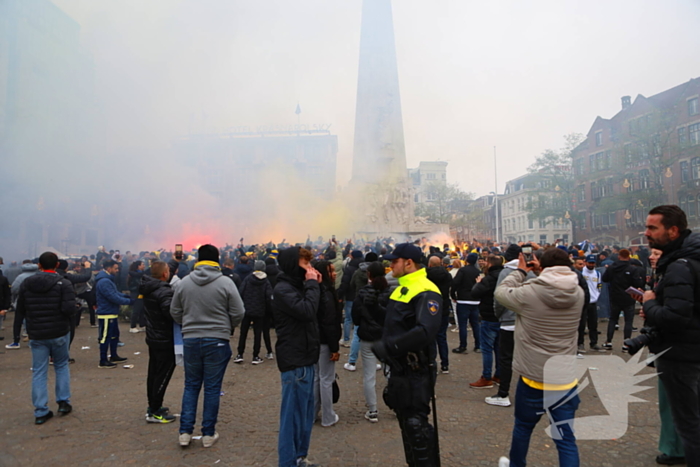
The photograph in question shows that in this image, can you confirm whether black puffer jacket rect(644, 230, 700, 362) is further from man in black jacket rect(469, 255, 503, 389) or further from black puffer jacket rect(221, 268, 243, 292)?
black puffer jacket rect(221, 268, 243, 292)

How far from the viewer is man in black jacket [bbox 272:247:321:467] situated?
321cm

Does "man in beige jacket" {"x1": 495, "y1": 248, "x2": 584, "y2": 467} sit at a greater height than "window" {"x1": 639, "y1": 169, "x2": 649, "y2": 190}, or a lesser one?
lesser

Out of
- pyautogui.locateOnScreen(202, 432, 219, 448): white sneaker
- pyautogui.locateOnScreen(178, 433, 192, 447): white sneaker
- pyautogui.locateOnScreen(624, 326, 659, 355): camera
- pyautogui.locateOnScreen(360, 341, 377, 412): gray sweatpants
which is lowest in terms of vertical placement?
pyautogui.locateOnScreen(202, 432, 219, 448): white sneaker

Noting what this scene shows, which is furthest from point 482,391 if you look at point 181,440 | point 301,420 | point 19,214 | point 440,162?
point 440,162

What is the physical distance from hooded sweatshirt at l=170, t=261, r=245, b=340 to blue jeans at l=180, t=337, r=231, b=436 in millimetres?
93

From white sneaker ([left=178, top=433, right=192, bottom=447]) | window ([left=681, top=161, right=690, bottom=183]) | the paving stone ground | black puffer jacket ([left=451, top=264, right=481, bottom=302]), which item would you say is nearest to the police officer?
the paving stone ground

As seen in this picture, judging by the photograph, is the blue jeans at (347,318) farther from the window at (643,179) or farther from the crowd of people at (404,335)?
the window at (643,179)

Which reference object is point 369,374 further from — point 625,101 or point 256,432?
point 625,101

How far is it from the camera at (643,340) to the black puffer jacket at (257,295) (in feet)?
18.2

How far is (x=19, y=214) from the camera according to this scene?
56.5 ft

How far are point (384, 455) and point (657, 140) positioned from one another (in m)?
29.8

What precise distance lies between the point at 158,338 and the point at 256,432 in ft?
4.80

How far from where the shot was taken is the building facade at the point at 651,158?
83.4 ft

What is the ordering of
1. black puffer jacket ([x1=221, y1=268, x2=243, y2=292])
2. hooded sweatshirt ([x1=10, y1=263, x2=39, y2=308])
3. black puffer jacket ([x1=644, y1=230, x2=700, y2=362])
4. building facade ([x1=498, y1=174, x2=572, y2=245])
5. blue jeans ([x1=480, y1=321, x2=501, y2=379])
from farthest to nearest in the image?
building facade ([x1=498, y1=174, x2=572, y2=245]), black puffer jacket ([x1=221, y1=268, x2=243, y2=292]), hooded sweatshirt ([x1=10, y1=263, x2=39, y2=308]), blue jeans ([x1=480, y1=321, x2=501, y2=379]), black puffer jacket ([x1=644, y1=230, x2=700, y2=362])
